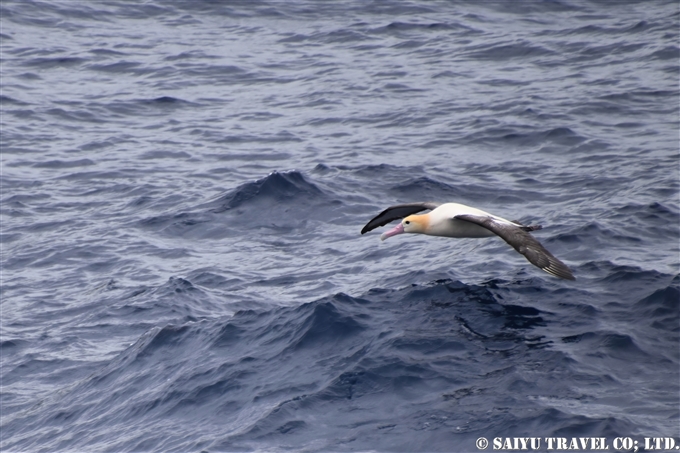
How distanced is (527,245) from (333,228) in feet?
18.2

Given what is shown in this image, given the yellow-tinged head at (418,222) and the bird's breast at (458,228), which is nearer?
the bird's breast at (458,228)

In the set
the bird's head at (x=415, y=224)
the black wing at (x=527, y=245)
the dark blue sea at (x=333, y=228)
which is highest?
the black wing at (x=527, y=245)

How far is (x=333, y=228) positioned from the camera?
17.4m

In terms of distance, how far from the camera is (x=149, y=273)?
16.0 meters

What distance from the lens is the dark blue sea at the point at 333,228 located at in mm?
11172

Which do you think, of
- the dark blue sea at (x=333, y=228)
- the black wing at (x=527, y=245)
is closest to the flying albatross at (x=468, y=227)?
the black wing at (x=527, y=245)

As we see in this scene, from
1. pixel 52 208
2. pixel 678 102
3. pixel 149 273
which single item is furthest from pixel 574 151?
pixel 52 208

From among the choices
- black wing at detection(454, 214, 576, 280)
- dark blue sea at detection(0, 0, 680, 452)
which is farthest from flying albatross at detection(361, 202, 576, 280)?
dark blue sea at detection(0, 0, 680, 452)

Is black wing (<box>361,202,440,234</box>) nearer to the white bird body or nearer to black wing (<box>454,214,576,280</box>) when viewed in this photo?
the white bird body

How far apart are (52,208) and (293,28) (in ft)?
46.6

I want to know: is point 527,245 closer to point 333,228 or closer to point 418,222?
point 418,222

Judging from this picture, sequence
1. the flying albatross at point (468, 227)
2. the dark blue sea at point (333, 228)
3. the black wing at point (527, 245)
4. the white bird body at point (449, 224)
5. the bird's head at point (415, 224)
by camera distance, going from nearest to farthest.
Result: the dark blue sea at point (333, 228) → the black wing at point (527, 245) → the flying albatross at point (468, 227) → the white bird body at point (449, 224) → the bird's head at point (415, 224)

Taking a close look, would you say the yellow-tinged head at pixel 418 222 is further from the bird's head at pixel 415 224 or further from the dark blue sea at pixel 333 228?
the dark blue sea at pixel 333 228

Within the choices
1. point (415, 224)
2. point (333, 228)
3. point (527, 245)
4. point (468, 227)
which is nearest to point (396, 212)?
point (415, 224)
